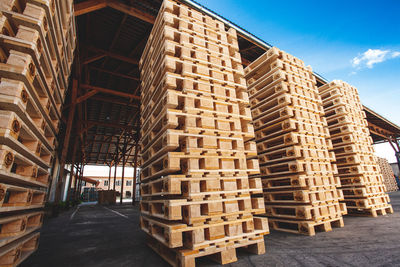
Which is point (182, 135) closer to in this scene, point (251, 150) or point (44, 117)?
point (251, 150)

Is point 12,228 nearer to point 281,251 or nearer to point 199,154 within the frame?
point 199,154

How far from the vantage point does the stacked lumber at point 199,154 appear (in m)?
2.39

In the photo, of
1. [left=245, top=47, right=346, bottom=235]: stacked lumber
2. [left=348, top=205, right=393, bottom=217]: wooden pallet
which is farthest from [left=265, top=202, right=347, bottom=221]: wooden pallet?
[left=348, top=205, right=393, bottom=217]: wooden pallet

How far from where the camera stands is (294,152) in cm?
423

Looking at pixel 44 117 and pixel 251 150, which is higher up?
pixel 44 117

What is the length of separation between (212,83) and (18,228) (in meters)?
3.20

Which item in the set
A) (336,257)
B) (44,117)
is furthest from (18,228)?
(336,257)

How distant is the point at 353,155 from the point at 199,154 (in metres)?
6.05

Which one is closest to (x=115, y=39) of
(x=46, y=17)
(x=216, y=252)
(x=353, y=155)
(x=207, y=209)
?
(x=46, y=17)

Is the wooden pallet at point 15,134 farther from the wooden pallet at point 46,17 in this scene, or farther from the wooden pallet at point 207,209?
the wooden pallet at point 207,209

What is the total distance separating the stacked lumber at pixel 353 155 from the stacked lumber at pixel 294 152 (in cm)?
138

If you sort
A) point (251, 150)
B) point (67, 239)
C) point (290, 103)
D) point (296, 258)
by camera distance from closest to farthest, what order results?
point (296, 258)
point (251, 150)
point (67, 239)
point (290, 103)

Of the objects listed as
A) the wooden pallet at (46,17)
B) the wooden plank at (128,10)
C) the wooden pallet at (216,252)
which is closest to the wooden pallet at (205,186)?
the wooden pallet at (216,252)

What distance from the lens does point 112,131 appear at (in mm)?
18750
